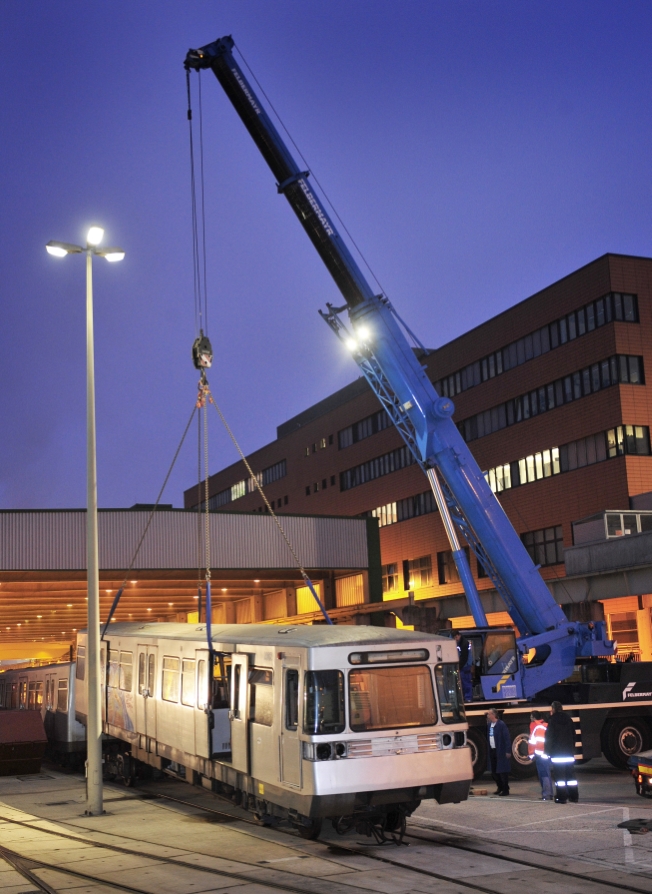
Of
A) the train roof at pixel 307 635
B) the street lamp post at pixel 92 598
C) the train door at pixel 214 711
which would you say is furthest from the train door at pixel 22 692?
the train door at pixel 214 711

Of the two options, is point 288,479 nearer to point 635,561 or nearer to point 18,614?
point 18,614

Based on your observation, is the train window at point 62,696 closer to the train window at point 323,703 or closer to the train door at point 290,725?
the train door at point 290,725

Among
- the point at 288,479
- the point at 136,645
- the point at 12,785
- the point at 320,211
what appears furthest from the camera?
the point at 288,479

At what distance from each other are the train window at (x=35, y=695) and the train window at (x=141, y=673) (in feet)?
36.6

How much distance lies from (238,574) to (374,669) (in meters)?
28.6

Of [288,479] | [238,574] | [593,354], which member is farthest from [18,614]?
[593,354]

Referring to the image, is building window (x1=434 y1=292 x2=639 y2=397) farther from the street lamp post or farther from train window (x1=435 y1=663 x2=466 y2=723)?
train window (x1=435 y1=663 x2=466 y2=723)

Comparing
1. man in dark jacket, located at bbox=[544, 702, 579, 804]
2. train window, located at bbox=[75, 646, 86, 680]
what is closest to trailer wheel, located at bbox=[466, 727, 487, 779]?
man in dark jacket, located at bbox=[544, 702, 579, 804]

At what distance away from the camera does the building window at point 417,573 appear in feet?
192

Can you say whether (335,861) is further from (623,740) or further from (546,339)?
(546,339)

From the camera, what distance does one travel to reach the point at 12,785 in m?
22.4

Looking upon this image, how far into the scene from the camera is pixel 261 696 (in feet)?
46.0

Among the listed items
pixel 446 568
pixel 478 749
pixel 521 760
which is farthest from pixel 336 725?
pixel 446 568

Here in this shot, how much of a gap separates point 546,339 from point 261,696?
1501 inches
